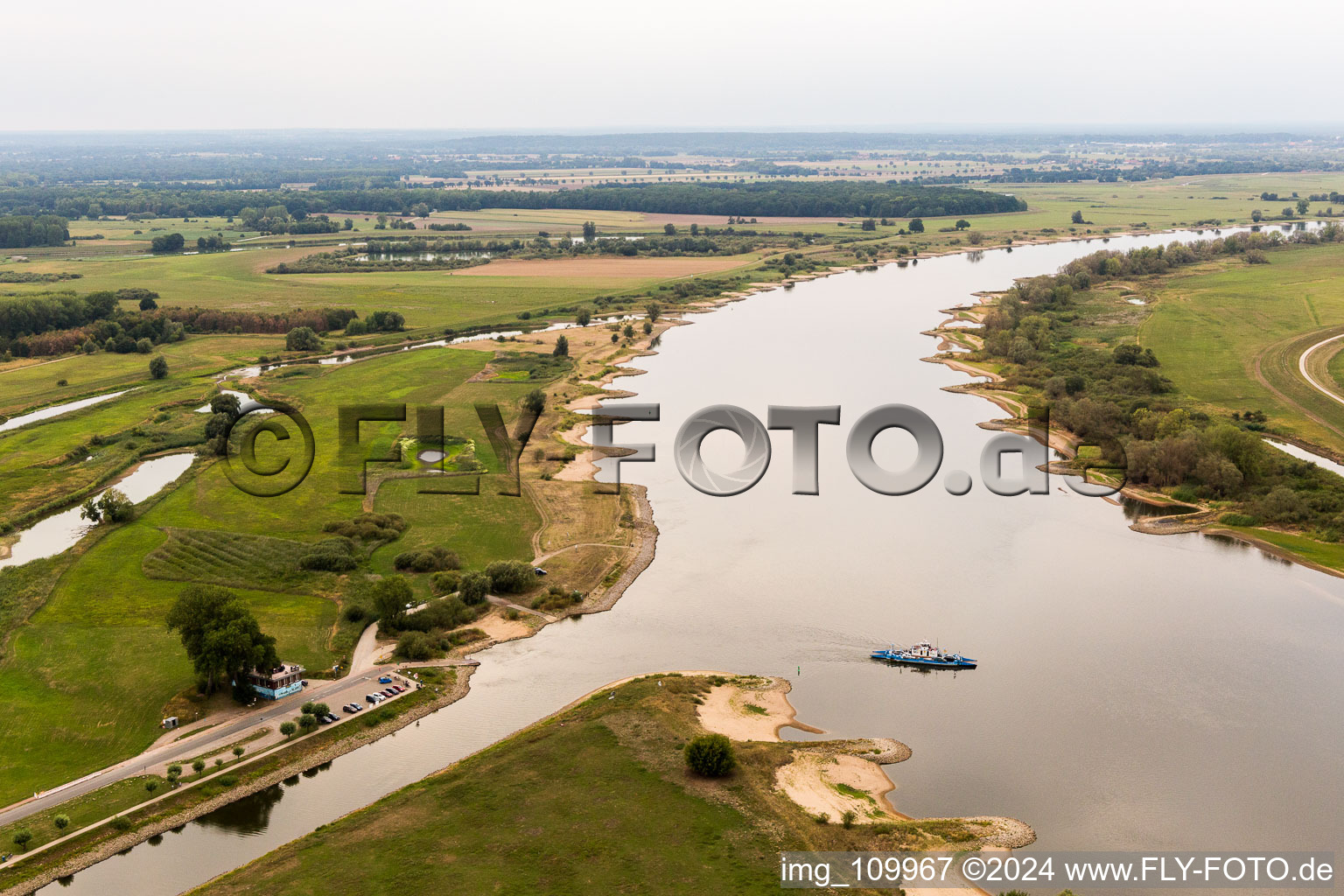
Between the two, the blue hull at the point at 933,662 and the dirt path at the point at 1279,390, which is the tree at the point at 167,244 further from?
the blue hull at the point at 933,662

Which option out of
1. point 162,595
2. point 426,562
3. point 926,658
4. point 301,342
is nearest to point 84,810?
point 162,595


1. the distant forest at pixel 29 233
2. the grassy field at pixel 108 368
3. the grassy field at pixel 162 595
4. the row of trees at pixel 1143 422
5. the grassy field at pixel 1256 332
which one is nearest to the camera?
the grassy field at pixel 162 595

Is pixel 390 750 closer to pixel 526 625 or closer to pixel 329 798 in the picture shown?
pixel 329 798

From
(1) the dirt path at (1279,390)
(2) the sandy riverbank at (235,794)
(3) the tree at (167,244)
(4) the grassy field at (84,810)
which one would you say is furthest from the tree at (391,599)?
(3) the tree at (167,244)

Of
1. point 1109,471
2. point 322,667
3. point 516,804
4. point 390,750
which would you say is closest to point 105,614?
point 322,667

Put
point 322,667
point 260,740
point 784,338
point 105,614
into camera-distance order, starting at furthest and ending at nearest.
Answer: point 784,338 < point 105,614 < point 322,667 < point 260,740
